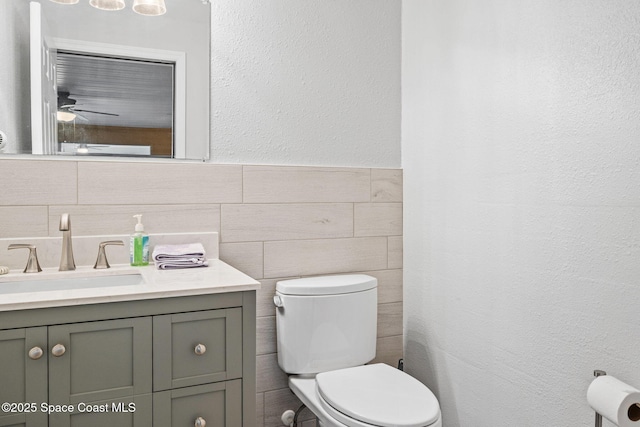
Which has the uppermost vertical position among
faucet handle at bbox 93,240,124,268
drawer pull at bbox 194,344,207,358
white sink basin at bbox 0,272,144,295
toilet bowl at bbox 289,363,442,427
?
faucet handle at bbox 93,240,124,268

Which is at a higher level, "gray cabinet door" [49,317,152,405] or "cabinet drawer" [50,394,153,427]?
"gray cabinet door" [49,317,152,405]

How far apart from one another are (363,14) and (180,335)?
1673mm

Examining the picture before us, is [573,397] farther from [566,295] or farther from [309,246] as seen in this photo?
[309,246]

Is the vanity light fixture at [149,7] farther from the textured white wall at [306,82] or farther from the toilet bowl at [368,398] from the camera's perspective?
the toilet bowl at [368,398]

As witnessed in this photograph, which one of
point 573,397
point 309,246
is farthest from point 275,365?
point 573,397

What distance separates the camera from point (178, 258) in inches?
66.4

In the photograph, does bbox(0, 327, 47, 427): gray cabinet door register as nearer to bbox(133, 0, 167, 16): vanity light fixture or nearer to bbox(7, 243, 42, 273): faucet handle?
bbox(7, 243, 42, 273): faucet handle

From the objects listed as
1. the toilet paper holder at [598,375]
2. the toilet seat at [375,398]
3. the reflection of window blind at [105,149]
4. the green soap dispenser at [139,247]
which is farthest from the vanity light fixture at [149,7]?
the toilet paper holder at [598,375]

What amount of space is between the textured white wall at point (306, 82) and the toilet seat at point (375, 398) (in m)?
0.93

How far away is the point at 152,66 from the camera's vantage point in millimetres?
1828

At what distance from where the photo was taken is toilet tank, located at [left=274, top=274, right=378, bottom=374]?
1874 mm

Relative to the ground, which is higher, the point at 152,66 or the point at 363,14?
the point at 363,14

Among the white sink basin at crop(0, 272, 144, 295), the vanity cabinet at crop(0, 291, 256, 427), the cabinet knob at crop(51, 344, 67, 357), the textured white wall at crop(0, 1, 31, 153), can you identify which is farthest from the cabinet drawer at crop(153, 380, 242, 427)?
the textured white wall at crop(0, 1, 31, 153)

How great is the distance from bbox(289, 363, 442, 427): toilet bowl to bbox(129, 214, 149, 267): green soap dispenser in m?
0.77
